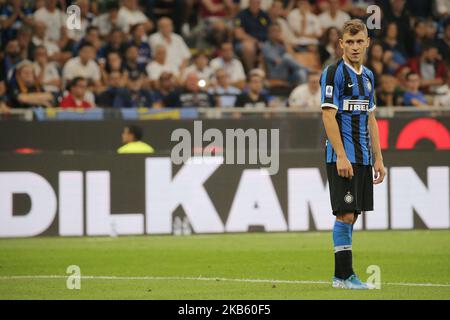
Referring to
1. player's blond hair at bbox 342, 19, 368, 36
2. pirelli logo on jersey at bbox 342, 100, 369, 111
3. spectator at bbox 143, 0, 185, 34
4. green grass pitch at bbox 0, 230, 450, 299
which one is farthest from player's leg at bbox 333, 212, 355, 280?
spectator at bbox 143, 0, 185, 34

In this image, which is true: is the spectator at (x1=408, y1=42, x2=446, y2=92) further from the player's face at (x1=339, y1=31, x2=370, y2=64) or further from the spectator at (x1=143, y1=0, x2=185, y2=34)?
the player's face at (x1=339, y1=31, x2=370, y2=64)

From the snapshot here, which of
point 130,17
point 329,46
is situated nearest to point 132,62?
point 130,17

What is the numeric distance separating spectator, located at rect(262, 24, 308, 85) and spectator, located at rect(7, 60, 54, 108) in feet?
13.9

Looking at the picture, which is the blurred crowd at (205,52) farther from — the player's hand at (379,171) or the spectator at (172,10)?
the player's hand at (379,171)

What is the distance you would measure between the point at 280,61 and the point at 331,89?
10024mm

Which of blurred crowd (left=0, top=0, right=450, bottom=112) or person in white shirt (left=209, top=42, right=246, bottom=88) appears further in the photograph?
person in white shirt (left=209, top=42, right=246, bottom=88)

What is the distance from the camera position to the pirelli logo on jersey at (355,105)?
891 cm

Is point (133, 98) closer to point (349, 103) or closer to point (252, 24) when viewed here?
point (252, 24)

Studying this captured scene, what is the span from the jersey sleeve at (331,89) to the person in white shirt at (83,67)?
9375mm

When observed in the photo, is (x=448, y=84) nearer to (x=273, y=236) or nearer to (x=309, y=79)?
(x=309, y=79)

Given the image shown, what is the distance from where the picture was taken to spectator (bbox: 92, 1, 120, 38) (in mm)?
18891

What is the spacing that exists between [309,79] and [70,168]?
4.66 m

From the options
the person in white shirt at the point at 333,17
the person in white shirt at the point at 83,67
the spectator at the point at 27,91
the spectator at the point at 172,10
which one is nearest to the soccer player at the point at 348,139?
the spectator at the point at 27,91

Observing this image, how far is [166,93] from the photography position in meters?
17.2
